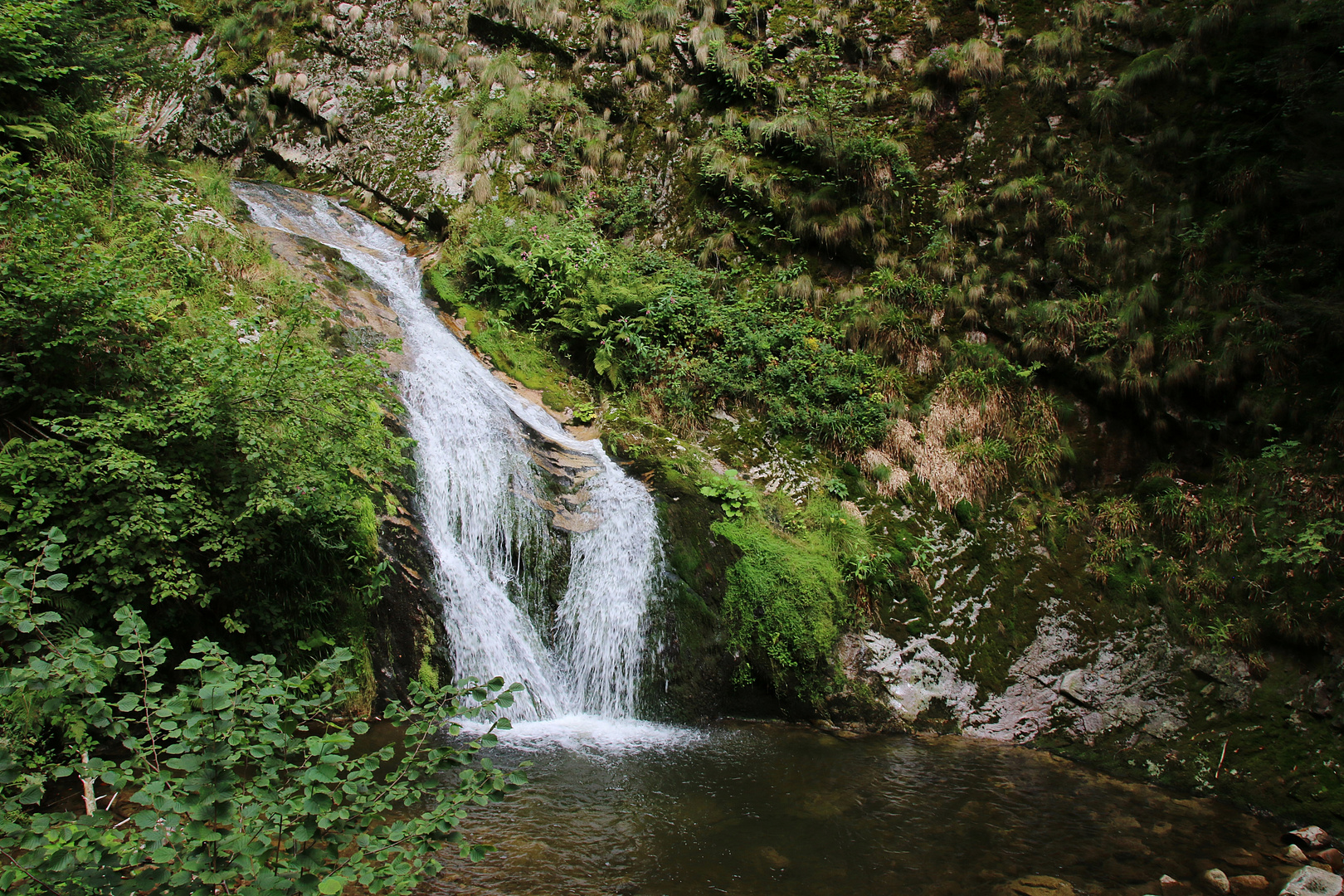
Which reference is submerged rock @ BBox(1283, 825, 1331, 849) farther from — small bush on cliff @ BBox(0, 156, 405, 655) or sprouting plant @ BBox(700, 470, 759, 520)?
small bush on cliff @ BBox(0, 156, 405, 655)

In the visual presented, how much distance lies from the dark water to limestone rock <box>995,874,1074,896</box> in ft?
0.21

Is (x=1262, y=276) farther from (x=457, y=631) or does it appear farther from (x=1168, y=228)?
(x=457, y=631)

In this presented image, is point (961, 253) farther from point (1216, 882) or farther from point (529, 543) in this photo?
point (1216, 882)

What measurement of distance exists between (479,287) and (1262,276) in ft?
38.7

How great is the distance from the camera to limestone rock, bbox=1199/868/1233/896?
15.0 ft

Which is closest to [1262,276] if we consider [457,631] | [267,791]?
[457,631]

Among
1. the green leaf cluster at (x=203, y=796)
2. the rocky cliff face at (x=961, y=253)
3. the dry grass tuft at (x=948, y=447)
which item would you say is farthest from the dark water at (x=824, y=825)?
the dry grass tuft at (x=948, y=447)

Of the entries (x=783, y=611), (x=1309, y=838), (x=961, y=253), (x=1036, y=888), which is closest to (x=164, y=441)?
(x=783, y=611)

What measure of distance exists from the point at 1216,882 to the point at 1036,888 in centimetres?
140

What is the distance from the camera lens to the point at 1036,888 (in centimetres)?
446

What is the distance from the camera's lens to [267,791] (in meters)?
1.92

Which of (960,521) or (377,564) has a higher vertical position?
(960,521)

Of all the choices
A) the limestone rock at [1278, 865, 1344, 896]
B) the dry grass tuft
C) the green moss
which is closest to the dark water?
the limestone rock at [1278, 865, 1344, 896]

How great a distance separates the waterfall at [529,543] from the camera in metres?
7.26
